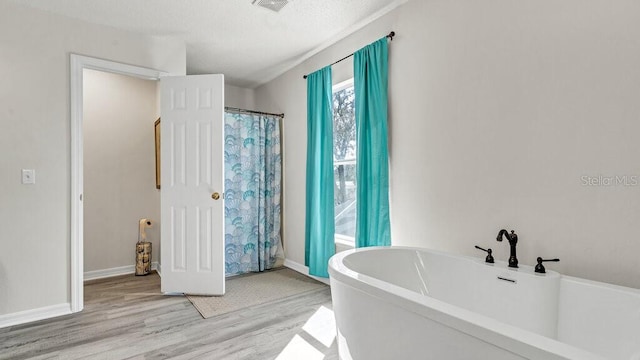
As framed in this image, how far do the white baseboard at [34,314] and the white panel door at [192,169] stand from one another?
0.85 metres

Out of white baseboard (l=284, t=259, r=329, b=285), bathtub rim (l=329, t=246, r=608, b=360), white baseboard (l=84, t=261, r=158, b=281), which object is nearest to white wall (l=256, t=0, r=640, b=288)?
bathtub rim (l=329, t=246, r=608, b=360)

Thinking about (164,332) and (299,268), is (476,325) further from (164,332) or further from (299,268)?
(299,268)

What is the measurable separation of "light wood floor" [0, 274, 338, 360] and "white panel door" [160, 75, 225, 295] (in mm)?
519

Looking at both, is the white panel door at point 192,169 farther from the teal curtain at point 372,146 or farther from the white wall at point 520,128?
the white wall at point 520,128

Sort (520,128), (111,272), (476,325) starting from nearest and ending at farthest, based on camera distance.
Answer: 1. (476,325)
2. (520,128)
3. (111,272)

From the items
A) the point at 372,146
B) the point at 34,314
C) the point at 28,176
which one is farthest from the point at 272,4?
the point at 34,314

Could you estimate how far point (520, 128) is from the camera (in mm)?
1809

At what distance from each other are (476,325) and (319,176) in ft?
8.26

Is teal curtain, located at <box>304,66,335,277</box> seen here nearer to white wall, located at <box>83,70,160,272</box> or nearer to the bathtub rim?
the bathtub rim

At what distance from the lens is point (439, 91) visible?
224 centimetres

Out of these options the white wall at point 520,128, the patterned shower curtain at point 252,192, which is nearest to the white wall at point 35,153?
the patterned shower curtain at point 252,192

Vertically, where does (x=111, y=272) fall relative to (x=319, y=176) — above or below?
below

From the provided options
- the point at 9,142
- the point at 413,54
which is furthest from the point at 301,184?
the point at 9,142

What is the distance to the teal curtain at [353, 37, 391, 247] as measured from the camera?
8.35 ft
